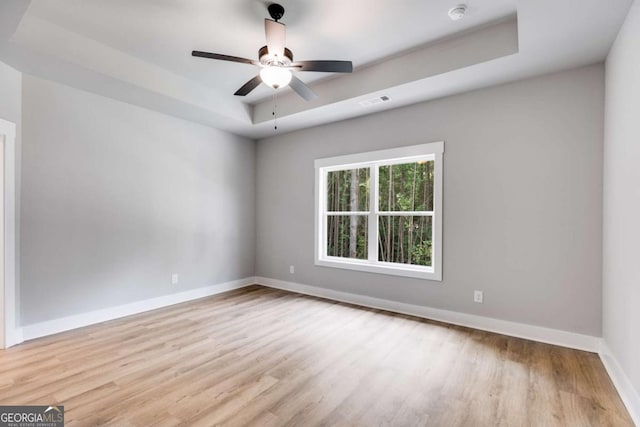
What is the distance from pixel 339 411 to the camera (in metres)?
2.02

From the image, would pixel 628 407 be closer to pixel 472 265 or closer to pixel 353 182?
pixel 472 265

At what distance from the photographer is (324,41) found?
3.05 metres

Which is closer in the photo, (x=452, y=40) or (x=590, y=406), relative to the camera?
(x=590, y=406)

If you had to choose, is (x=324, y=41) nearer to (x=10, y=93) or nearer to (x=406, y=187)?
(x=406, y=187)

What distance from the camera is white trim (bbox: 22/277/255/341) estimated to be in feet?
10.5

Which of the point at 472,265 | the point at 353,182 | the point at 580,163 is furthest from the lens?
the point at 353,182

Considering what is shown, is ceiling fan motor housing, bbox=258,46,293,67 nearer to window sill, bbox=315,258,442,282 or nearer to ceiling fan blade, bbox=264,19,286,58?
ceiling fan blade, bbox=264,19,286,58

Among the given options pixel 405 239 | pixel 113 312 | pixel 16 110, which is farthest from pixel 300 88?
pixel 113 312

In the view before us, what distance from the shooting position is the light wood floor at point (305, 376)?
1.98 meters

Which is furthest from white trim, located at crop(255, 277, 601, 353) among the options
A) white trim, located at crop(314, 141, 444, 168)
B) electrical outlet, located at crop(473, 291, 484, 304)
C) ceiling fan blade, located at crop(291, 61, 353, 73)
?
ceiling fan blade, located at crop(291, 61, 353, 73)

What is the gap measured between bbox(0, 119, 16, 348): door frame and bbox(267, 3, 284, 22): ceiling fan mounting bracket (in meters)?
2.75

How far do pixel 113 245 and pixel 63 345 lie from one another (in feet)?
3.96

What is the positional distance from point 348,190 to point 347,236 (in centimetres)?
73

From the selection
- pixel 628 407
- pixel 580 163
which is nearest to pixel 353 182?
pixel 580 163
